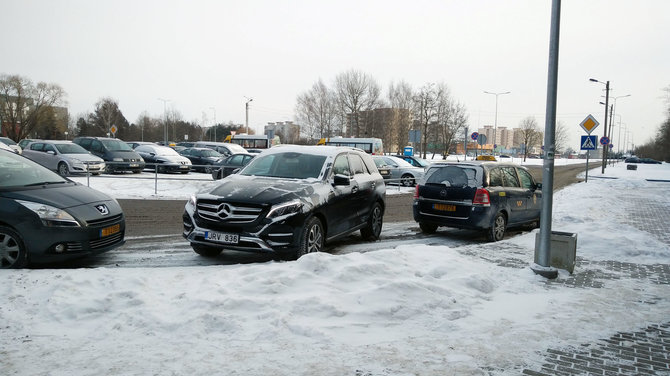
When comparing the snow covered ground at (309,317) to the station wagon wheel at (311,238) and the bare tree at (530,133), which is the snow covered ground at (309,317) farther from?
the bare tree at (530,133)

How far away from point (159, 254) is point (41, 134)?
95.5 metres

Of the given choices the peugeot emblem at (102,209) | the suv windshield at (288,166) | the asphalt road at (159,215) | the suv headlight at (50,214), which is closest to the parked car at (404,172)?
the asphalt road at (159,215)

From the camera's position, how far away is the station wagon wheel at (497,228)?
10086mm

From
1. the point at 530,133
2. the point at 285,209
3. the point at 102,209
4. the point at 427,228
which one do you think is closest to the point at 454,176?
the point at 427,228

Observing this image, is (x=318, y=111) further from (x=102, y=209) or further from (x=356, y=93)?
(x=102, y=209)

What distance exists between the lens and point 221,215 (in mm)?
6816

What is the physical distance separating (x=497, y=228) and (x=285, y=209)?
539 cm

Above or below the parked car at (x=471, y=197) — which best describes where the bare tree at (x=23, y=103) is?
above

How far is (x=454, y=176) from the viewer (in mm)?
10180

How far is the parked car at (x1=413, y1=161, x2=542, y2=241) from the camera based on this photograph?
9.83m

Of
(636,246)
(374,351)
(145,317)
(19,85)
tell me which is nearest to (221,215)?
(145,317)

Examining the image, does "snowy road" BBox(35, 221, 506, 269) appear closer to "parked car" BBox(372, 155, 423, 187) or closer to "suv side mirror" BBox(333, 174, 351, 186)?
"suv side mirror" BBox(333, 174, 351, 186)

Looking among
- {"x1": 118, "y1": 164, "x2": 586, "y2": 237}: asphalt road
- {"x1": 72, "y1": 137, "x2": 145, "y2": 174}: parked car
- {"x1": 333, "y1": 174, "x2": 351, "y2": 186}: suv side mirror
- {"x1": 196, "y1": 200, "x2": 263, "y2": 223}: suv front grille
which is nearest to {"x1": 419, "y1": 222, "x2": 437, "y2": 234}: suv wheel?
{"x1": 118, "y1": 164, "x2": 586, "y2": 237}: asphalt road

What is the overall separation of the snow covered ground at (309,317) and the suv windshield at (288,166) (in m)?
1.99
